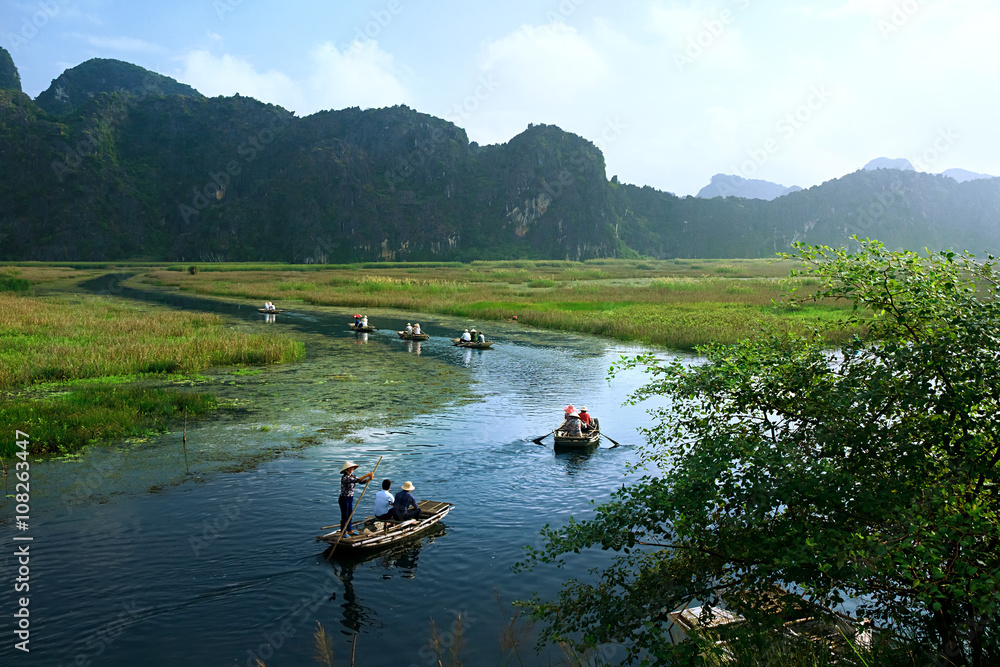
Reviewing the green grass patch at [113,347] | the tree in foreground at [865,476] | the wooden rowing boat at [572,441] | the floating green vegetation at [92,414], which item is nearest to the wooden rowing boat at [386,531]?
the tree in foreground at [865,476]

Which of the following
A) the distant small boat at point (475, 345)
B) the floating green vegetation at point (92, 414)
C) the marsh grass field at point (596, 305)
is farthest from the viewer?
the marsh grass field at point (596, 305)

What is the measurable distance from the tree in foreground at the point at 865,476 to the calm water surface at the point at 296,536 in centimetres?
356

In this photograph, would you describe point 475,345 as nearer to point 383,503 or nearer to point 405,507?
point 383,503

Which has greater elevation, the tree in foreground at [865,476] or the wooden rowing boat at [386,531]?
the tree in foreground at [865,476]

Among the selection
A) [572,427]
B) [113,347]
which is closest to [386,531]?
[572,427]

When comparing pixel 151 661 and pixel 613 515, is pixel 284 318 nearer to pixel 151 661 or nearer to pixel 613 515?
pixel 151 661

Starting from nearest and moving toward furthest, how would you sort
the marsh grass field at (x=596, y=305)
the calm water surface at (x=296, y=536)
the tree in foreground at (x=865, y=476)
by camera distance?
the tree in foreground at (x=865, y=476), the calm water surface at (x=296, y=536), the marsh grass field at (x=596, y=305)

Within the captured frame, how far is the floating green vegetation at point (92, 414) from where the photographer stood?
19828mm

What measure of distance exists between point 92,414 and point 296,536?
39.8 feet

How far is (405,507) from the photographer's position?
1455 cm

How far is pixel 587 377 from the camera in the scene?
3428 centimetres

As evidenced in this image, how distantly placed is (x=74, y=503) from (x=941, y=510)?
1775 cm

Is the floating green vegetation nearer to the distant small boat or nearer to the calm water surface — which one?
the calm water surface

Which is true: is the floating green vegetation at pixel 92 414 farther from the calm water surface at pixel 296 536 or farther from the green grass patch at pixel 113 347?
the green grass patch at pixel 113 347
